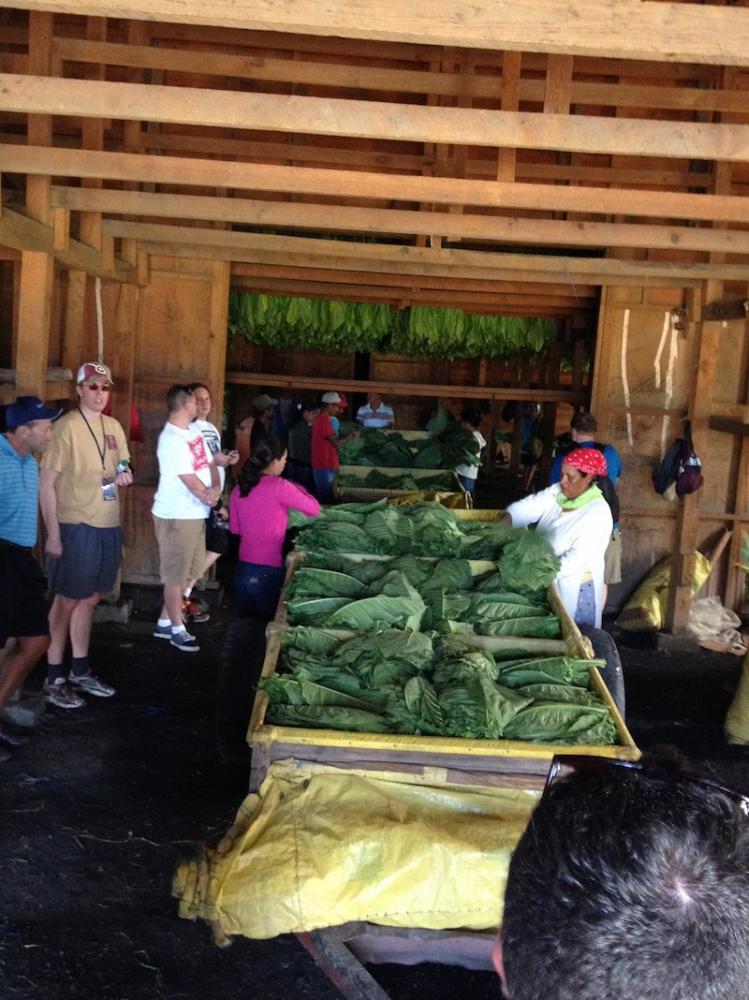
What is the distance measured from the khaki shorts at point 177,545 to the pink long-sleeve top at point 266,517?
Answer: 1.43 metres

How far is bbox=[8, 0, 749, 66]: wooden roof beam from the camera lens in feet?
10.3

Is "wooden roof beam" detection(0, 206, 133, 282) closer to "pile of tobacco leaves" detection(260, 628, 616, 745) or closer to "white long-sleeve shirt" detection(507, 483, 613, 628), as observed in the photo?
"pile of tobacco leaves" detection(260, 628, 616, 745)

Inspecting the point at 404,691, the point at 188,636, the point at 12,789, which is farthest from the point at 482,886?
the point at 188,636

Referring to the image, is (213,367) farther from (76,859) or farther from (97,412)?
(76,859)

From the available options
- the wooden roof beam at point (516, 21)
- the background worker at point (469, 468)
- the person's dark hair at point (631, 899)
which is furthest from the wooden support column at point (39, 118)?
the background worker at point (469, 468)

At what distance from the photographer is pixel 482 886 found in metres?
3.14

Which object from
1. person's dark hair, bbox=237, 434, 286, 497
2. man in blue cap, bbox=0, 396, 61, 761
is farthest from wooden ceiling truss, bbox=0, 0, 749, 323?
person's dark hair, bbox=237, 434, 286, 497

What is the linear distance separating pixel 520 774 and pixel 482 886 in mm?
470

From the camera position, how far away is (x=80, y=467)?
653 cm

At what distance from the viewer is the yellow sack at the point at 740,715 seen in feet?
21.8

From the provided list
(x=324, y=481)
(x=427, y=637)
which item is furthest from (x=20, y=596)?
(x=324, y=481)

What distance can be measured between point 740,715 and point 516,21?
16.6 ft

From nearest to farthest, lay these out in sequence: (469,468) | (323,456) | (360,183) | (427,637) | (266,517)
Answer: (427,637), (360,183), (266,517), (323,456), (469,468)

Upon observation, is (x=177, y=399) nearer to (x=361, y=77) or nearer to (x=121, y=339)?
(x=121, y=339)
